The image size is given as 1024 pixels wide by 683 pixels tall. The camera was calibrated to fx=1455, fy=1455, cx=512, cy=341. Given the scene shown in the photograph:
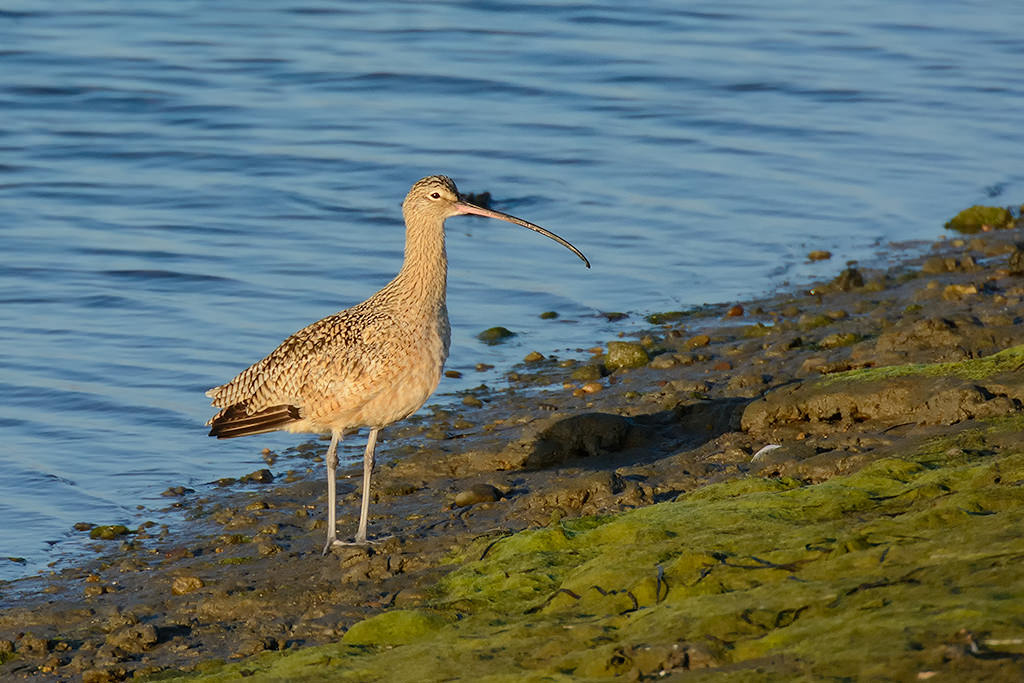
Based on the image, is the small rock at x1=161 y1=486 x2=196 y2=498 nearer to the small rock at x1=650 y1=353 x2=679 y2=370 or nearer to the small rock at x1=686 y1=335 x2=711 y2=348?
the small rock at x1=650 y1=353 x2=679 y2=370

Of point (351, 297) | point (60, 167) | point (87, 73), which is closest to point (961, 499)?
point (351, 297)

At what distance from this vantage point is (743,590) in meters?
4.74

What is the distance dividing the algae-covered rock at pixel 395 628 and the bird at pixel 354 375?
154 centimetres

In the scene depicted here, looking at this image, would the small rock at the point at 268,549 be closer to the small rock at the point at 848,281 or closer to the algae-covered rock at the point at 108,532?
the algae-covered rock at the point at 108,532

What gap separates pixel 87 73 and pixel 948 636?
58.3ft

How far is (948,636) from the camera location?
3.79 meters

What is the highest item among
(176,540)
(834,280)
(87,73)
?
(87,73)

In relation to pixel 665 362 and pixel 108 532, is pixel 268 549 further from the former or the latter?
pixel 665 362

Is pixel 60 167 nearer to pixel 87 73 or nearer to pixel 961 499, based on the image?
pixel 87 73

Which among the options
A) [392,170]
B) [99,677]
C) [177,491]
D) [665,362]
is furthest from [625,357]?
[392,170]

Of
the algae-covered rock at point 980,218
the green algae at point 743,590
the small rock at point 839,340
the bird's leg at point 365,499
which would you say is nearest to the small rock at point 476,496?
the bird's leg at point 365,499

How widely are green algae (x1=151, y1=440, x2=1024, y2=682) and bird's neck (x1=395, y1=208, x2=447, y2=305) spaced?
60.7 inches

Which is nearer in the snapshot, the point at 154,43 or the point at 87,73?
the point at 87,73

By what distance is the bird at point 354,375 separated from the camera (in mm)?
7121
